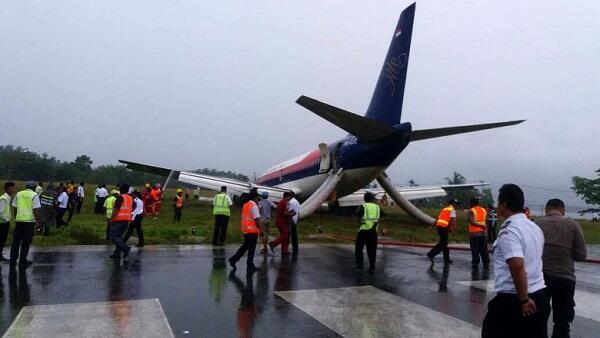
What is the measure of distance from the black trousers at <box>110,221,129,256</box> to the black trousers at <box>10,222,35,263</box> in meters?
1.64

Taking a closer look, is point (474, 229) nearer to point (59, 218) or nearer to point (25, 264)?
point (25, 264)

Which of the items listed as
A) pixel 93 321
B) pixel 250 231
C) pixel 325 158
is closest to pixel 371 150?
pixel 325 158

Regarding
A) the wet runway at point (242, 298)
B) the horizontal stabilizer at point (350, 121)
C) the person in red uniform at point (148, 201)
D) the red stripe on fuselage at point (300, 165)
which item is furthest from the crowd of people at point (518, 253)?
the red stripe on fuselage at point (300, 165)

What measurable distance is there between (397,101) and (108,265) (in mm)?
13467

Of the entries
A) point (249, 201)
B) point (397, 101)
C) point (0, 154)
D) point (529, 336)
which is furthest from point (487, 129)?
point (0, 154)

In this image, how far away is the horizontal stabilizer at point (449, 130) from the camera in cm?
1655

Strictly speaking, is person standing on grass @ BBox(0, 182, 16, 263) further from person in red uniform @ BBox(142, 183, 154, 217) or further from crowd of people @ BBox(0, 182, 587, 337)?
person in red uniform @ BBox(142, 183, 154, 217)

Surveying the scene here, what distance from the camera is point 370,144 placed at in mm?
20625

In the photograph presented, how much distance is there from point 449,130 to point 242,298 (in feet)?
42.7

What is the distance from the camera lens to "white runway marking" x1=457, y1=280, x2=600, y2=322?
707cm

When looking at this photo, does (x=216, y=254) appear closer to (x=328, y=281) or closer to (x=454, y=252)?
(x=328, y=281)

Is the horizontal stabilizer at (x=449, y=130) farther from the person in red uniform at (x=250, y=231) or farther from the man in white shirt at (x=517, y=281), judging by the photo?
the man in white shirt at (x=517, y=281)

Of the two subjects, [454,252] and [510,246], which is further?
[454,252]

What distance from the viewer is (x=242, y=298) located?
7.35 meters
